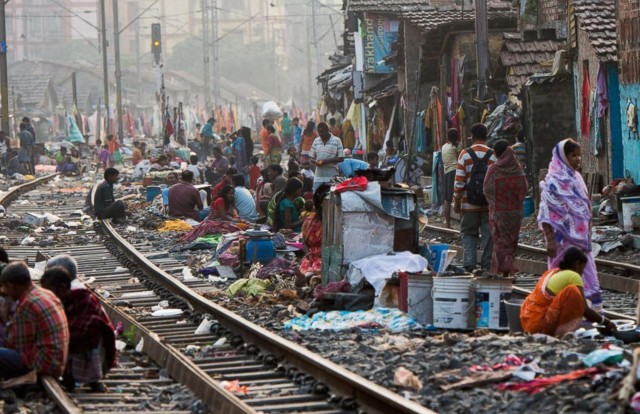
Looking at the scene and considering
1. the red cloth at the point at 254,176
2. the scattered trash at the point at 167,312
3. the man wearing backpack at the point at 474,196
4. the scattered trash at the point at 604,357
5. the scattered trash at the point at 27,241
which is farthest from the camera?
the red cloth at the point at 254,176

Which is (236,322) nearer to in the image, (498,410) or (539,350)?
(539,350)

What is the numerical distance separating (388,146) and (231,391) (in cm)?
2196

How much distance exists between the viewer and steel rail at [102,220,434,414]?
846cm

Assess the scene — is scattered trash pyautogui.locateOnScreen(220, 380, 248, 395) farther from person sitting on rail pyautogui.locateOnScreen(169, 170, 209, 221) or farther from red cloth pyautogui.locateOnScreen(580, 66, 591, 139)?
red cloth pyautogui.locateOnScreen(580, 66, 591, 139)

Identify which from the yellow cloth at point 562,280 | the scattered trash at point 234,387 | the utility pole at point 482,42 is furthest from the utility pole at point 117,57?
the scattered trash at point 234,387

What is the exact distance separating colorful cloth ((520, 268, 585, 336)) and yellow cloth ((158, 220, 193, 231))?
43.0ft

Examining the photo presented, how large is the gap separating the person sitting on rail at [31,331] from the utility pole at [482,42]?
15541 millimetres

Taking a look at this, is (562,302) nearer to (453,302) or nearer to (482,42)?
(453,302)

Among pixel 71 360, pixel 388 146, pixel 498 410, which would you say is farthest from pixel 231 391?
pixel 388 146

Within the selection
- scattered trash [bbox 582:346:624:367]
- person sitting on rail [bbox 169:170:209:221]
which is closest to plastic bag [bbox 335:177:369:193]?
scattered trash [bbox 582:346:624:367]

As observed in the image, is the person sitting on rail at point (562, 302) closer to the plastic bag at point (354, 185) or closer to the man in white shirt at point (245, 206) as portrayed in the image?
the plastic bag at point (354, 185)

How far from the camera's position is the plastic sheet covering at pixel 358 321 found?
12.1 meters

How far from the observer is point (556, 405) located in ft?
26.6

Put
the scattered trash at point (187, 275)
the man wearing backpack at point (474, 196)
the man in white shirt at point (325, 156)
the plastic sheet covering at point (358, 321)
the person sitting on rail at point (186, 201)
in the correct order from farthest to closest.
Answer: the person sitting on rail at point (186, 201) → the man in white shirt at point (325, 156) → the scattered trash at point (187, 275) → the man wearing backpack at point (474, 196) → the plastic sheet covering at point (358, 321)
